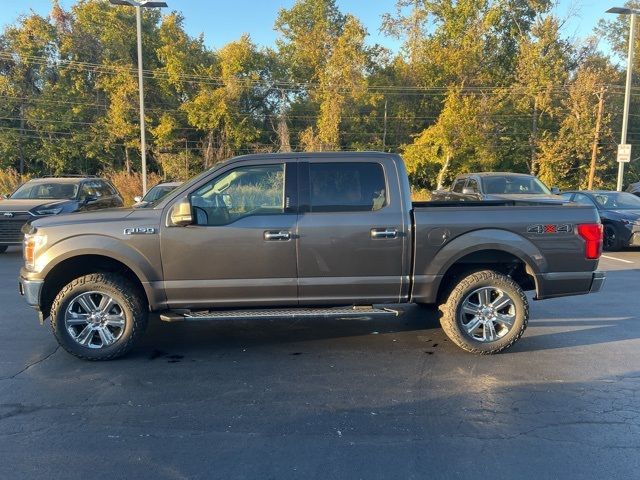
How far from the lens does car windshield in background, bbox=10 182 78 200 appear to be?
12.6 metres

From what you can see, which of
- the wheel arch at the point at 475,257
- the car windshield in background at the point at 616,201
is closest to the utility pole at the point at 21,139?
the car windshield in background at the point at 616,201

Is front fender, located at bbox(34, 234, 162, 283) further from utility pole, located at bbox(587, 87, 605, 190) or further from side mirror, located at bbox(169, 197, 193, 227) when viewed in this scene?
utility pole, located at bbox(587, 87, 605, 190)

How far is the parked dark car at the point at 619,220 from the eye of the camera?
1211cm

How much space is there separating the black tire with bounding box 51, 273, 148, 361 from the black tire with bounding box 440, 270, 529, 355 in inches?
121

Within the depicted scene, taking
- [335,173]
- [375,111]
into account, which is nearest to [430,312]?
[335,173]

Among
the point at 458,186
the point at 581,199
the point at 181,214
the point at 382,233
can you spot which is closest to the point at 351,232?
the point at 382,233

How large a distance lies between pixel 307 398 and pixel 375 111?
33.2m

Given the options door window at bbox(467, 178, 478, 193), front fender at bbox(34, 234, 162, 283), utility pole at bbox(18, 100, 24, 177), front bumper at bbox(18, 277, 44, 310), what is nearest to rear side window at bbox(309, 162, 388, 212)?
front fender at bbox(34, 234, 162, 283)

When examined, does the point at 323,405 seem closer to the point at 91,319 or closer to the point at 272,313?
the point at 272,313

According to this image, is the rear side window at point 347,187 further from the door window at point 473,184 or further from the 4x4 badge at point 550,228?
the door window at point 473,184

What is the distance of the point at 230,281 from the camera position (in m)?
5.04

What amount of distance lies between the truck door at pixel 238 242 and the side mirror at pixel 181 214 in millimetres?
55

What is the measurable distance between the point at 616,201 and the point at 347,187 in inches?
424

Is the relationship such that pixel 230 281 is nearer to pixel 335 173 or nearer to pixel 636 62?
pixel 335 173
